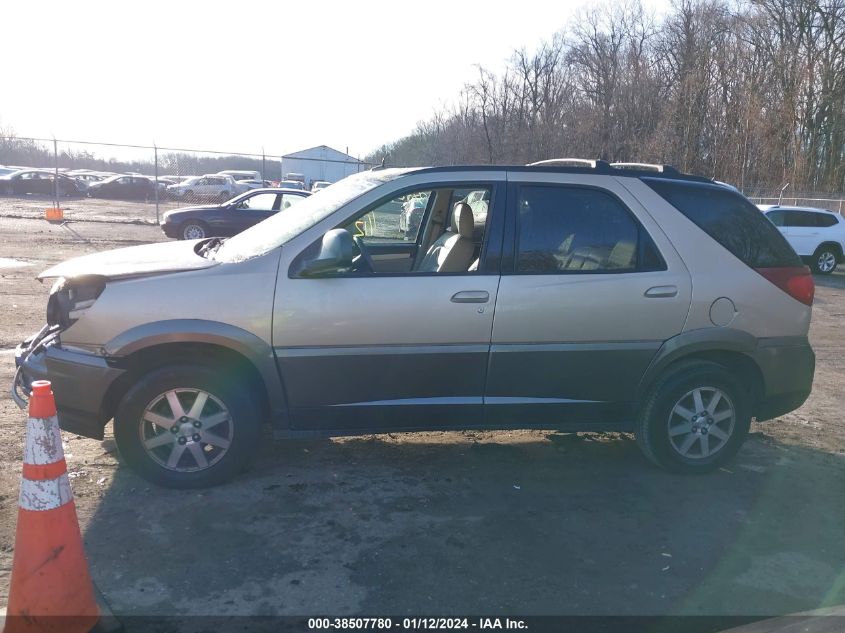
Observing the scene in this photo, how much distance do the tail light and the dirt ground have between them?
4.01ft

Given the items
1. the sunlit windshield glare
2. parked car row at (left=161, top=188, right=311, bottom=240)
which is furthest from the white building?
the sunlit windshield glare

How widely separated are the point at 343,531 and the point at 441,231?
2674 millimetres

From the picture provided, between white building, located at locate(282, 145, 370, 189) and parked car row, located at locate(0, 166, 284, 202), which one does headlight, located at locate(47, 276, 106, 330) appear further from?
white building, located at locate(282, 145, 370, 189)

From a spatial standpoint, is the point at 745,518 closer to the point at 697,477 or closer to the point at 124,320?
the point at 697,477

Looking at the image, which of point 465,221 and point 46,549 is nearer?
point 46,549

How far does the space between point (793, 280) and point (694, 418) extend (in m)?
1.15

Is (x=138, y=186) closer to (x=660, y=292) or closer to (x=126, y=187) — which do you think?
(x=126, y=187)

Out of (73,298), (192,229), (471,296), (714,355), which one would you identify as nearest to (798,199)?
(192,229)

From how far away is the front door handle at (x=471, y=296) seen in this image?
436cm

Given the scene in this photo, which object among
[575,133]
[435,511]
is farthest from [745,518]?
[575,133]

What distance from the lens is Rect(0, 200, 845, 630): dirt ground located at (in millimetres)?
3383

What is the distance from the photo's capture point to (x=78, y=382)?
417cm

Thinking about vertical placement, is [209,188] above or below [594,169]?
above

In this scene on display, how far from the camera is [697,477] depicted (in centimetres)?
489
